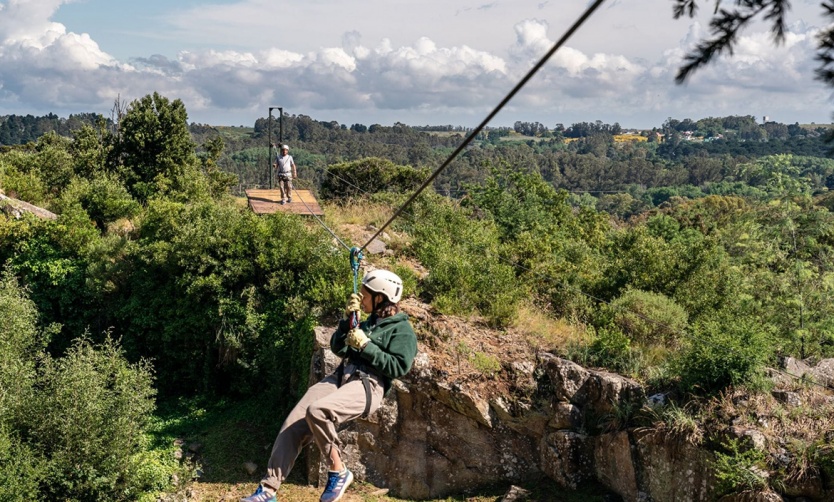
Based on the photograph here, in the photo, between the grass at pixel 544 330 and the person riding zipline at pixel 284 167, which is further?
the person riding zipline at pixel 284 167

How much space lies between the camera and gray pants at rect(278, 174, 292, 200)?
18608 mm

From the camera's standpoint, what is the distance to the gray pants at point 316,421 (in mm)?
5117

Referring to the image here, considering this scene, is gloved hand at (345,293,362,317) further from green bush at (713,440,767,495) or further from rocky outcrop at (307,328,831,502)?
rocky outcrop at (307,328,831,502)

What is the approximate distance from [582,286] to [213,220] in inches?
377

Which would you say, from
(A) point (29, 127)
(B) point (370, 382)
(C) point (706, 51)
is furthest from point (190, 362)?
(A) point (29, 127)

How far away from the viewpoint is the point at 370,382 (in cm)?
543

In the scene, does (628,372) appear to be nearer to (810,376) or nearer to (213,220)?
(810,376)

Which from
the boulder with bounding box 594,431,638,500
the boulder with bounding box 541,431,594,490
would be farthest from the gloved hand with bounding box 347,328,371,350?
the boulder with bounding box 541,431,594,490

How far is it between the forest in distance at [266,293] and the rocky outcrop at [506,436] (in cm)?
53

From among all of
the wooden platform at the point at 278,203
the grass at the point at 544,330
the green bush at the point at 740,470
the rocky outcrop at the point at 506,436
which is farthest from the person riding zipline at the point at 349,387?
the wooden platform at the point at 278,203

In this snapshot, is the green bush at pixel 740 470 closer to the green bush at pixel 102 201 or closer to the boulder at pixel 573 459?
the boulder at pixel 573 459

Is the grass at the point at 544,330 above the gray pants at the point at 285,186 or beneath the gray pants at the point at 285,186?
beneath

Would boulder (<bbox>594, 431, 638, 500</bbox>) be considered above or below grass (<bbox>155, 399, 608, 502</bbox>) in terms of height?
above

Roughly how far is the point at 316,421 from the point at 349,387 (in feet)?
1.30
